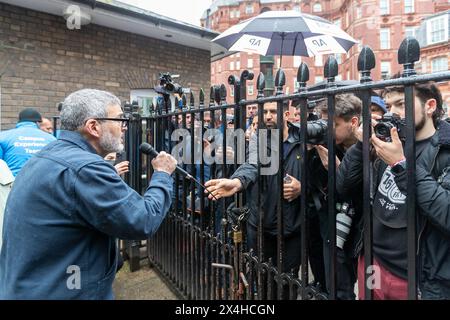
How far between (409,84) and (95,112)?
4.82 ft

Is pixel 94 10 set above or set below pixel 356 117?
above

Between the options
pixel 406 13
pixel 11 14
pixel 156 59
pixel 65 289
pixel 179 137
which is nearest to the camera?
pixel 65 289

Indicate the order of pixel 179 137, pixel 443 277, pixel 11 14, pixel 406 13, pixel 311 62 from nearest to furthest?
1. pixel 443 277
2. pixel 179 137
3. pixel 11 14
4. pixel 406 13
5. pixel 311 62

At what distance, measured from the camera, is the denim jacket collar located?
172 cm

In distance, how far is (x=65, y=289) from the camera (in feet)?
5.32

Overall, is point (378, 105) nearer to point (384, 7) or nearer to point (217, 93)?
point (217, 93)

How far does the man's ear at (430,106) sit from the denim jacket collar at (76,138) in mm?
1635

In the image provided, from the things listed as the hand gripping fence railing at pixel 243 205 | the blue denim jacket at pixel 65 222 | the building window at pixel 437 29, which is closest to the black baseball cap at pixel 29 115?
the hand gripping fence railing at pixel 243 205

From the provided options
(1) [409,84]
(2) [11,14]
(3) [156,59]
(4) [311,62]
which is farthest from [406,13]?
(1) [409,84]

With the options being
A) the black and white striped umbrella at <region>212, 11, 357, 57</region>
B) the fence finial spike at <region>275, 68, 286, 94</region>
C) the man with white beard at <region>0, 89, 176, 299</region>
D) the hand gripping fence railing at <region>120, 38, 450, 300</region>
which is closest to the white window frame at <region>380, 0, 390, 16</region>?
the black and white striped umbrella at <region>212, 11, 357, 57</region>

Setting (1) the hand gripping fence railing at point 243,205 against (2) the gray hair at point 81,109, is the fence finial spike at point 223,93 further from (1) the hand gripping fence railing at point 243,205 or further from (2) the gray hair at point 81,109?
(2) the gray hair at point 81,109

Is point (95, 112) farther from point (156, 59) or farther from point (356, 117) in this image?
point (156, 59)

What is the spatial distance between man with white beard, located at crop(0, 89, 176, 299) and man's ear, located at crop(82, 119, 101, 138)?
6 centimetres

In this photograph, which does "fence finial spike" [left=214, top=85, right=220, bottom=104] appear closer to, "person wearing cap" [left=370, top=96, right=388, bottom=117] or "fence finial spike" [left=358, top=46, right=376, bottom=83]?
"person wearing cap" [left=370, top=96, right=388, bottom=117]
